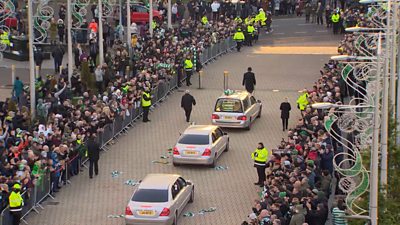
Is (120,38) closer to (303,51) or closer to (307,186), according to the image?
(303,51)

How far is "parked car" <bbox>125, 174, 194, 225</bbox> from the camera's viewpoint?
28453 millimetres

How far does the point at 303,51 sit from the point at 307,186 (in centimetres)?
3178

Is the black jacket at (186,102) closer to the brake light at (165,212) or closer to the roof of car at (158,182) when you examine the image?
the roof of car at (158,182)

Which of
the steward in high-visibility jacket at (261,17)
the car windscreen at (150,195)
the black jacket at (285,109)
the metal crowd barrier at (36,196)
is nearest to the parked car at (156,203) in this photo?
Answer: the car windscreen at (150,195)

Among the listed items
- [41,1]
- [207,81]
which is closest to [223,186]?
[41,1]

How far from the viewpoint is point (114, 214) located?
30656 millimetres

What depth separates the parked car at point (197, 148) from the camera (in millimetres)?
34781

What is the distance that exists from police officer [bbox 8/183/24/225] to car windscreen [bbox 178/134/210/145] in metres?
8.02

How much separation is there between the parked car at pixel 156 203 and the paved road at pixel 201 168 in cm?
102

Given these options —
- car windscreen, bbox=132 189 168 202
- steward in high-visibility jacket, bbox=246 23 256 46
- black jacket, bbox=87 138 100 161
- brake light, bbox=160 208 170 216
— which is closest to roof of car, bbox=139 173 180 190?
car windscreen, bbox=132 189 168 202

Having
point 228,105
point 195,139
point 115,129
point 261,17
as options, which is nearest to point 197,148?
point 195,139

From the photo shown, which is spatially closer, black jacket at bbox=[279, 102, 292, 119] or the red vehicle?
black jacket at bbox=[279, 102, 292, 119]

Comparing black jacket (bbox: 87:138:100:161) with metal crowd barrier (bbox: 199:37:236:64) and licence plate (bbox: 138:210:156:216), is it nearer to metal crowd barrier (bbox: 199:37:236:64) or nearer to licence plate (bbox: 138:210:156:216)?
licence plate (bbox: 138:210:156:216)

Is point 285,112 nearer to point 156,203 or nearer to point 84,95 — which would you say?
point 84,95
